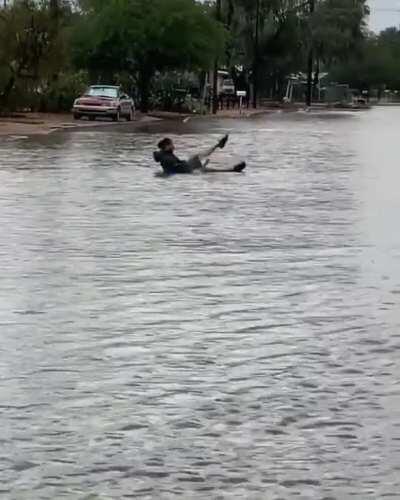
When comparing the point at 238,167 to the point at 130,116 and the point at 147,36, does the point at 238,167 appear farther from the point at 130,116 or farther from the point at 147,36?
the point at 147,36

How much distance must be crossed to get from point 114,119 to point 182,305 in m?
44.2

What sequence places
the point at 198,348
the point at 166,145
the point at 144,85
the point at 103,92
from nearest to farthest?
the point at 198,348 → the point at 166,145 → the point at 103,92 → the point at 144,85

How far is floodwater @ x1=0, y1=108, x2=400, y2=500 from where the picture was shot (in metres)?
6.34

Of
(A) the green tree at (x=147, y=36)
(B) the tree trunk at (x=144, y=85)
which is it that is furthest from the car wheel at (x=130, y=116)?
(B) the tree trunk at (x=144, y=85)

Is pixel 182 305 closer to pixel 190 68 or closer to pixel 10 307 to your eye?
pixel 10 307

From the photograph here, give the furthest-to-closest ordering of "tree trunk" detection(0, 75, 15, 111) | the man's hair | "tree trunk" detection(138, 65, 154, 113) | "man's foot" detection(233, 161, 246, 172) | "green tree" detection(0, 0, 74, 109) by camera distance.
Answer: "tree trunk" detection(138, 65, 154, 113) < "tree trunk" detection(0, 75, 15, 111) < "green tree" detection(0, 0, 74, 109) < "man's foot" detection(233, 161, 246, 172) < the man's hair

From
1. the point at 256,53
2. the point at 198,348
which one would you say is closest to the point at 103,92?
the point at 256,53

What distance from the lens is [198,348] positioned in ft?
29.9

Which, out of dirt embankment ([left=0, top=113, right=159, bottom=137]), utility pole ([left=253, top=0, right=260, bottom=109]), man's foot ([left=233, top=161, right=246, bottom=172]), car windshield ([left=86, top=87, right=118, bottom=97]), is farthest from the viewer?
utility pole ([left=253, top=0, right=260, bottom=109])

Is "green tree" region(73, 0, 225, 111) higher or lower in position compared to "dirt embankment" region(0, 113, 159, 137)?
higher

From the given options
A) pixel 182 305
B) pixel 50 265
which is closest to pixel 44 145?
pixel 50 265

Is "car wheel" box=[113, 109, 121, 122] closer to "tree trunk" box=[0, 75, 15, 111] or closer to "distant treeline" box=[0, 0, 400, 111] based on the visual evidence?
"distant treeline" box=[0, 0, 400, 111]

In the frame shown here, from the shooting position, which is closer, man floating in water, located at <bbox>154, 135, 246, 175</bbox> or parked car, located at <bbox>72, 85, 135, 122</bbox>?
man floating in water, located at <bbox>154, 135, 246, 175</bbox>

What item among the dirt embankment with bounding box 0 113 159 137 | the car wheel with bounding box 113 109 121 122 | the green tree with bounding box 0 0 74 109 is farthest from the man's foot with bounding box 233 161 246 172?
the car wheel with bounding box 113 109 121 122
